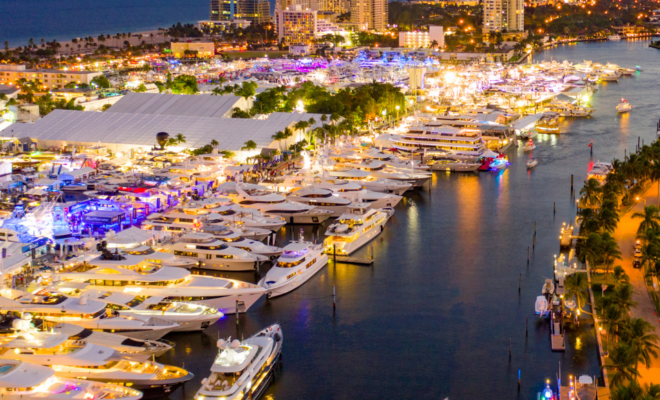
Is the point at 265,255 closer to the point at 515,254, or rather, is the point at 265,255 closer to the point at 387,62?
the point at 515,254

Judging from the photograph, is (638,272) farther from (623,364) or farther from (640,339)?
(623,364)

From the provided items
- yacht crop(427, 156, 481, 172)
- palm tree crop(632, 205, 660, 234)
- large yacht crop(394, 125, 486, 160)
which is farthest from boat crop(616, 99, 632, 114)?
palm tree crop(632, 205, 660, 234)

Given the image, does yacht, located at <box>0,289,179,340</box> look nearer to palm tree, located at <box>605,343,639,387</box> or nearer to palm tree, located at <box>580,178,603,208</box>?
palm tree, located at <box>605,343,639,387</box>

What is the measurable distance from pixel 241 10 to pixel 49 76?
87280 mm

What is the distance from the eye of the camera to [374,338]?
769 inches

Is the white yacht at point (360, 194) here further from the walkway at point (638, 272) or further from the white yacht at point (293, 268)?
the walkway at point (638, 272)

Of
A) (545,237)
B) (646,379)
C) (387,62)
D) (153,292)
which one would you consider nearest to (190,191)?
(153,292)

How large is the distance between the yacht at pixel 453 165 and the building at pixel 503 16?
8353cm

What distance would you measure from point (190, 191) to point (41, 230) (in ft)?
24.6

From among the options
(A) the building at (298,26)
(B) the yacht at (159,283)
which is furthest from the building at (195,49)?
(B) the yacht at (159,283)

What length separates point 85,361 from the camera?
16.1 m

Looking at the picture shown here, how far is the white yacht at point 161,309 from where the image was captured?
62.4 feet

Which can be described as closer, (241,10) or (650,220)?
(650,220)

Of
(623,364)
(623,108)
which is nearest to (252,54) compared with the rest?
(623,108)
